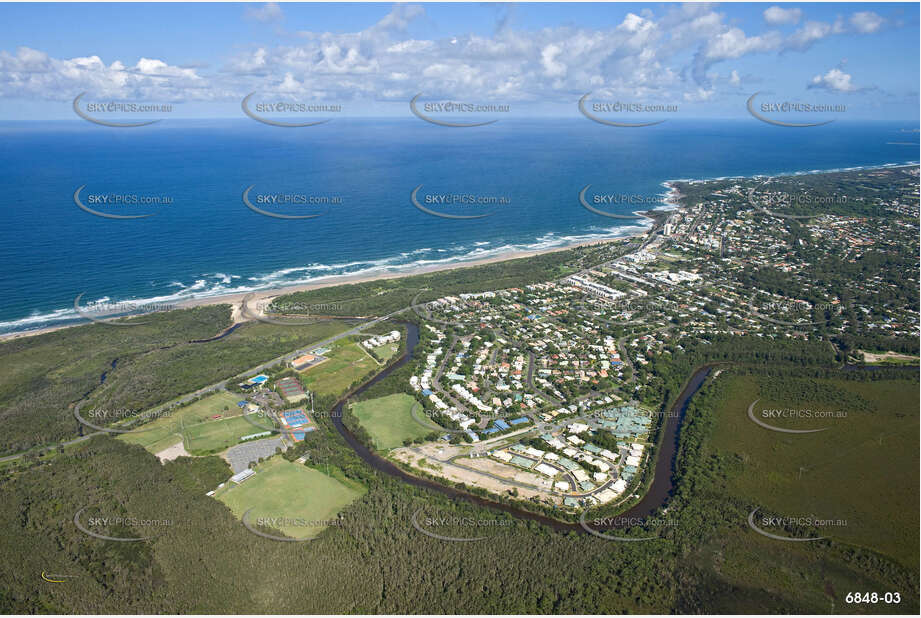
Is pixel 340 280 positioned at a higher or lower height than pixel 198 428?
lower

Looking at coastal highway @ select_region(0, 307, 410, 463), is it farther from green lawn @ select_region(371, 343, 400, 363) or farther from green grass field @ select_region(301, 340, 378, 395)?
green lawn @ select_region(371, 343, 400, 363)

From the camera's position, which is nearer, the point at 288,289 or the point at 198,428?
the point at 198,428

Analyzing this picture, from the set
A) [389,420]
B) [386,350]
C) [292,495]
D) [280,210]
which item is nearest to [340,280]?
[386,350]

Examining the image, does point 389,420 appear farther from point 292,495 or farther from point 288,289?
point 288,289

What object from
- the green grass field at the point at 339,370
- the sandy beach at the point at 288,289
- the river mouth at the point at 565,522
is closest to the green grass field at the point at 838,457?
the river mouth at the point at 565,522

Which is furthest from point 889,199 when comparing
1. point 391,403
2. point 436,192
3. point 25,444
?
point 25,444

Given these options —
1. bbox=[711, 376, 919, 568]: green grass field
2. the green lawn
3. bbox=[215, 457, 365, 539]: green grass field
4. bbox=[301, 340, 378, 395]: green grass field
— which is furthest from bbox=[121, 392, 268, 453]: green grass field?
bbox=[711, 376, 919, 568]: green grass field
